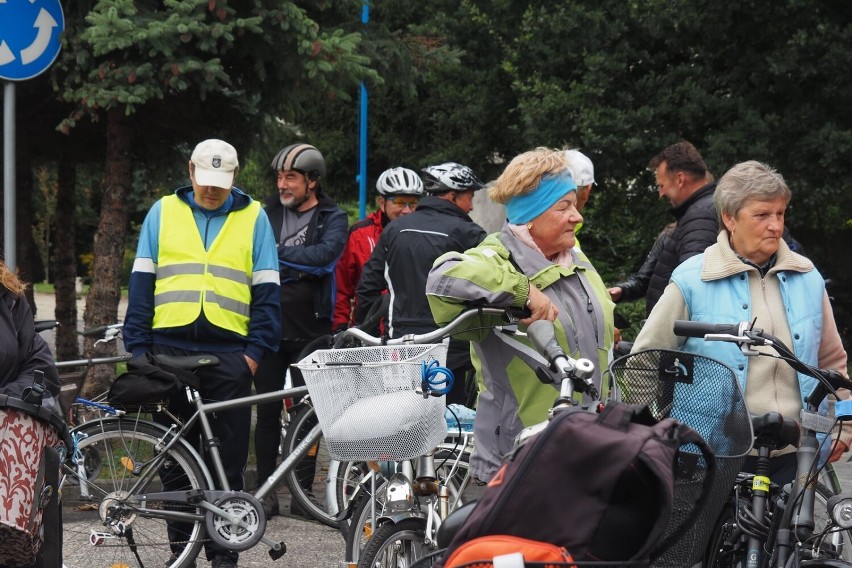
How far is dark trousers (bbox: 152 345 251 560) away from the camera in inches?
239

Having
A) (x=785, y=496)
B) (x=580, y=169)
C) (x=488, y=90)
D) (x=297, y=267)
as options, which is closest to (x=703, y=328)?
(x=785, y=496)

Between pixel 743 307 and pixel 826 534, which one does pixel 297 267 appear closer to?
pixel 743 307

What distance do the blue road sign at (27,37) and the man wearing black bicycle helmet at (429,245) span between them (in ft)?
7.50

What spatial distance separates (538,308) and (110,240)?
700 centimetres

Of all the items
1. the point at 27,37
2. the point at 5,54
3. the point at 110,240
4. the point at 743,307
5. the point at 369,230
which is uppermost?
the point at 27,37

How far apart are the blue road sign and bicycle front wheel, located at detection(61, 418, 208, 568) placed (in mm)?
2456

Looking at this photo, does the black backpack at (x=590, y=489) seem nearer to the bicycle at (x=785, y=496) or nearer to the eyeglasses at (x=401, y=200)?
the bicycle at (x=785, y=496)

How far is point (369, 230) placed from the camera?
863 cm

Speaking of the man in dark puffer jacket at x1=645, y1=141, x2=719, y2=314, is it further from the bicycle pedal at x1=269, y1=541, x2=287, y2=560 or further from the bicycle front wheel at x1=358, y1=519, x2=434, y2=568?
the bicycle front wheel at x1=358, y1=519, x2=434, y2=568

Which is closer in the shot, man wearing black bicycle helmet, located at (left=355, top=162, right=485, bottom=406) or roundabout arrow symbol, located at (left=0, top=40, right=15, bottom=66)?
man wearing black bicycle helmet, located at (left=355, top=162, right=485, bottom=406)

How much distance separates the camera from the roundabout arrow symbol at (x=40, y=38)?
740cm

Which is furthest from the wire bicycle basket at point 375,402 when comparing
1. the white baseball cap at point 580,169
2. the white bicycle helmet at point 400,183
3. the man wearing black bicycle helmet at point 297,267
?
the white bicycle helmet at point 400,183

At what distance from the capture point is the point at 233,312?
6141 millimetres

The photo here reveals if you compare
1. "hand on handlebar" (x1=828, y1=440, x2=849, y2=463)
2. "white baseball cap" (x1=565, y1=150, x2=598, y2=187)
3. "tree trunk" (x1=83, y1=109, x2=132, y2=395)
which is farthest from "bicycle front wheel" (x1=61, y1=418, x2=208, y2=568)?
"tree trunk" (x1=83, y1=109, x2=132, y2=395)
